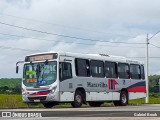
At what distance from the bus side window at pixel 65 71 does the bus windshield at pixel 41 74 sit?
1.14 ft

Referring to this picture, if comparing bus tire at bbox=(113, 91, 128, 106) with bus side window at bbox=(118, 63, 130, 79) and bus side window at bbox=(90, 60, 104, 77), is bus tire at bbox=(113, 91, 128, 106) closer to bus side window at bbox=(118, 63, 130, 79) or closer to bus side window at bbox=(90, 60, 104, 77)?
bus side window at bbox=(118, 63, 130, 79)

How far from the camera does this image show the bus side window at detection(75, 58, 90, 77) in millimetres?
26206

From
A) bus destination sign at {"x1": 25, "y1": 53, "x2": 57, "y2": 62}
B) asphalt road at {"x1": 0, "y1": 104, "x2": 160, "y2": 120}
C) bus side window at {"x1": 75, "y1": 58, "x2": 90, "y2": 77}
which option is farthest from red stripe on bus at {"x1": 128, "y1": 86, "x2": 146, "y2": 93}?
asphalt road at {"x1": 0, "y1": 104, "x2": 160, "y2": 120}

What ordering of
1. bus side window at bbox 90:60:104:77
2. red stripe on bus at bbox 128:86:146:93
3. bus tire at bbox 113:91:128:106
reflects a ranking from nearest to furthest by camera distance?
bus side window at bbox 90:60:104:77, bus tire at bbox 113:91:128:106, red stripe on bus at bbox 128:86:146:93

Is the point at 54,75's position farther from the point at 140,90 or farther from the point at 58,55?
the point at 140,90

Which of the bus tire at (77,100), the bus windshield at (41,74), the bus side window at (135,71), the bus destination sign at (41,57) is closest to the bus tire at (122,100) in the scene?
the bus side window at (135,71)

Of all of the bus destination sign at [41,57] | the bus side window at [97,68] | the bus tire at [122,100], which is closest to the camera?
the bus destination sign at [41,57]

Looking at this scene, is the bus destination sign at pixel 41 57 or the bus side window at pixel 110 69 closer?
the bus destination sign at pixel 41 57

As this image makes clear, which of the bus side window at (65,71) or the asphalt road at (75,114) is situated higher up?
the bus side window at (65,71)

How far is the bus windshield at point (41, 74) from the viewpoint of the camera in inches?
980

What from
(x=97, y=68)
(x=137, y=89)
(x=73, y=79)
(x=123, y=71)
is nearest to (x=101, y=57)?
(x=97, y=68)

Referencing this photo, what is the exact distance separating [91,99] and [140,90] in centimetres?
653

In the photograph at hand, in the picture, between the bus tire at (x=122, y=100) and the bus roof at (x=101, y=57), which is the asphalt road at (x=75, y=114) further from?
the bus tire at (x=122, y=100)

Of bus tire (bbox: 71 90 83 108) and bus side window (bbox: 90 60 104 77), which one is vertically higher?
bus side window (bbox: 90 60 104 77)
